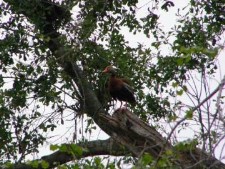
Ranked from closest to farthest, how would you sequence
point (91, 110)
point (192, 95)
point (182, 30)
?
point (192, 95) < point (182, 30) < point (91, 110)

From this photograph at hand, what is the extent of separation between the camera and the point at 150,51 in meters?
9.02

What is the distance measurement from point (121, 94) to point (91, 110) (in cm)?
44

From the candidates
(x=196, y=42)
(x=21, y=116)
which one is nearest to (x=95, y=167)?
(x=196, y=42)

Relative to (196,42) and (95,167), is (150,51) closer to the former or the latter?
(196,42)

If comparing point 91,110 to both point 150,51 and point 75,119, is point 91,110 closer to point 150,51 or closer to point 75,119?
point 75,119

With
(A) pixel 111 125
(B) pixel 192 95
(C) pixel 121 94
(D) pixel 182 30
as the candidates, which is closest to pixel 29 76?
(C) pixel 121 94

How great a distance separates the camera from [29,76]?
845cm

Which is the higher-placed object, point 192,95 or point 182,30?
point 182,30

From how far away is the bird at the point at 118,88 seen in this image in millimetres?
8453

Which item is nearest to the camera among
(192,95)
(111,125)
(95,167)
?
(95,167)


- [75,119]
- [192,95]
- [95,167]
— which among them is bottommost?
[95,167]

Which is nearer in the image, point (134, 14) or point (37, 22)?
point (37, 22)

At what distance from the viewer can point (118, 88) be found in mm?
8469

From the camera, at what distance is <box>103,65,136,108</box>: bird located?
27.7 feet
